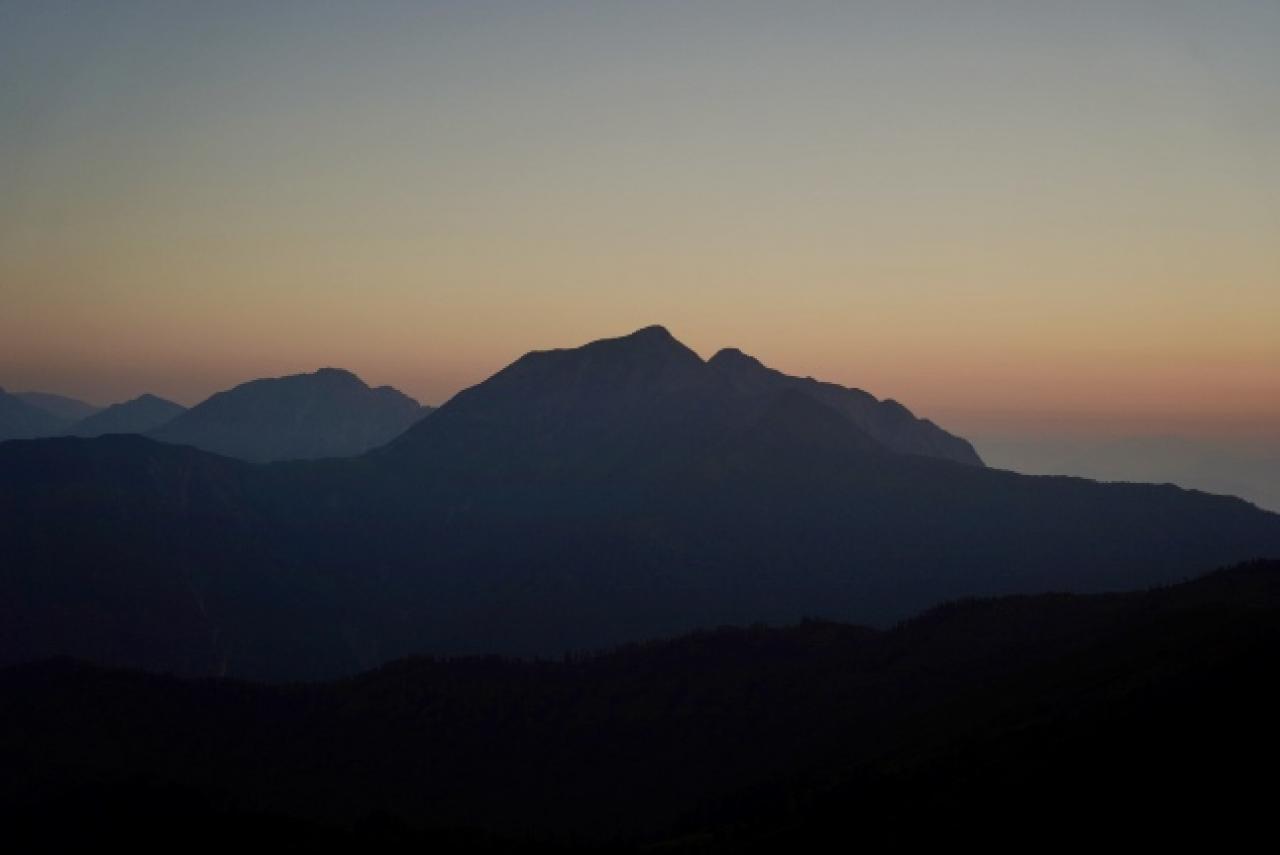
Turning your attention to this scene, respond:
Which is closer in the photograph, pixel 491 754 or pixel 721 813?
pixel 721 813

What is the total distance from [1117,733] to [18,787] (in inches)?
5635

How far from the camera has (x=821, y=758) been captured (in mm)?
155250

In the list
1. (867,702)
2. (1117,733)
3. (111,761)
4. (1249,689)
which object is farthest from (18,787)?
(1249,689)

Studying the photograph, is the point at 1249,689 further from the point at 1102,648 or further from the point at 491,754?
the point at 491,754

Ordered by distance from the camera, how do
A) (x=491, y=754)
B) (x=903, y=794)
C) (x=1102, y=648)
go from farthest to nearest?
(x=491, y=754)
(x=1102, y=648)
(x=903, y=794)

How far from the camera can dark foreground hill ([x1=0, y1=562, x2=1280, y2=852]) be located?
87.6 meters

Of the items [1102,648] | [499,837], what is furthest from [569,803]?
[1102,648]

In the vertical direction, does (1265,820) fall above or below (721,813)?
above

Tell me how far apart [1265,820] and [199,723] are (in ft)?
547

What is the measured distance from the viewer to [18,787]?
160m

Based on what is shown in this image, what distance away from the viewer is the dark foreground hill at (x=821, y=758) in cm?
8762

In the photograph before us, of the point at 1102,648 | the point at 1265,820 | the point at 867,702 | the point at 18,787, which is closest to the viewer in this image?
the point at 1265,820

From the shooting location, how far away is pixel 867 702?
570 feet

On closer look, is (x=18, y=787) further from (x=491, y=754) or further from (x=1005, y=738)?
(x=1005, y=738)
